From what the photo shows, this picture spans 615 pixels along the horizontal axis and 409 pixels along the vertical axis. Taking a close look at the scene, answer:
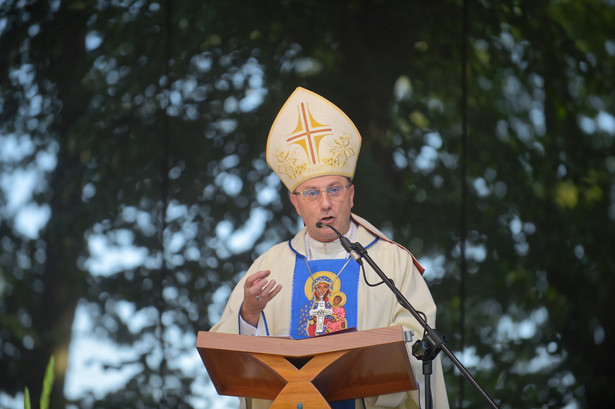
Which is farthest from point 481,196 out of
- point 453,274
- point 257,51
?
point 257,51

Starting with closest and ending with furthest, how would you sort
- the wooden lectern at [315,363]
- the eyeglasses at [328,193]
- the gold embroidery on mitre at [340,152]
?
the wooden lectern at [315,363] < the eyeglasses at [328,193] < the gold embroidery on mitre at [340,152]

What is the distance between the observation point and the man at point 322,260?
3.15m

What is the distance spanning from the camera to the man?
3146mm

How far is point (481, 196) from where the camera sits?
5.23 m

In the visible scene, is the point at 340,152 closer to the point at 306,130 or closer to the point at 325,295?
the point at 306,130

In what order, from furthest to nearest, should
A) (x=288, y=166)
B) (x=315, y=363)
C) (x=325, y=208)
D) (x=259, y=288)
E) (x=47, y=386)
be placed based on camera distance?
(x=47, y=386) < (x=288, y=166) < (x=325, y=208) < (x=259, y=288) < (x=315, y=363)

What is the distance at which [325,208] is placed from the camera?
10.6 feet

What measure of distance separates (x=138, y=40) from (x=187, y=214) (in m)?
1.33

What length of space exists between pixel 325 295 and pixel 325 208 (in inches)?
15.7

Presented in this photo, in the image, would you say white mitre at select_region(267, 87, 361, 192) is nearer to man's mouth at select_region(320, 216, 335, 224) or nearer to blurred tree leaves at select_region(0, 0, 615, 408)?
man's mouth at select_region(320, 216, 335, 224)

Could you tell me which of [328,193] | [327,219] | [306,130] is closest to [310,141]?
[306,130]

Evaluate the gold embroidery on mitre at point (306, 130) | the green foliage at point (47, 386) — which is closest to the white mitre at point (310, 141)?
the gold embroidery on mitre at point (306, 130)

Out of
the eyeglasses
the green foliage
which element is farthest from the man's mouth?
the green foliage

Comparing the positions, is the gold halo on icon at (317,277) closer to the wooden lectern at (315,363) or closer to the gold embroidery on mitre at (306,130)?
the gold embroidery on mitre at (306,130)
